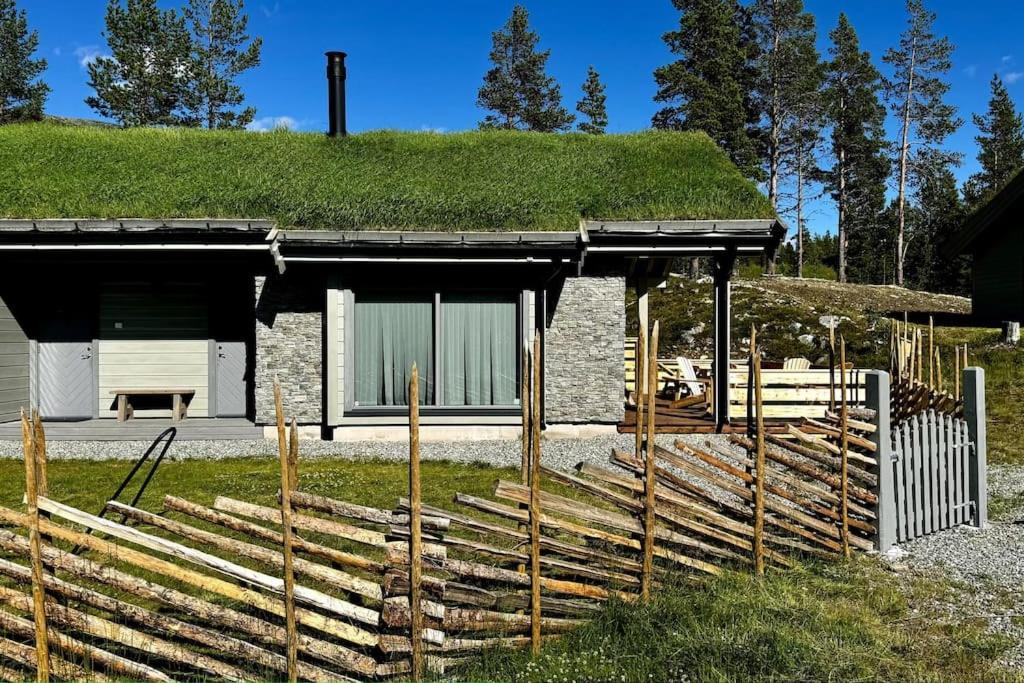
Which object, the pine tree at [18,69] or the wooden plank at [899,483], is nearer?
the wooden plank at [899,483]

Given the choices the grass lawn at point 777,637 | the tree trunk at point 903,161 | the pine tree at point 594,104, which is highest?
the pine tree at point 594,104

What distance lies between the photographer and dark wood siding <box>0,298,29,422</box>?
10195 millimetres

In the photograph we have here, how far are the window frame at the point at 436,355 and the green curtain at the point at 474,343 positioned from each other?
0.25 feet

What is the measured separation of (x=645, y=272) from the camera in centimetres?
1286

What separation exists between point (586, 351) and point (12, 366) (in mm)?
8804

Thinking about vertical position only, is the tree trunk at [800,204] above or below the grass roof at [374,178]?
above

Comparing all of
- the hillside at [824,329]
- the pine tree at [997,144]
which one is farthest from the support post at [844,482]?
the pine tree at [997,144]

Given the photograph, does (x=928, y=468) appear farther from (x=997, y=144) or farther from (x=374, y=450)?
(x=997, y=144)

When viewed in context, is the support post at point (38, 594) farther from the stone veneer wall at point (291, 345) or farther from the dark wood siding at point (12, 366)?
the dark wood siding at point (12, 366)

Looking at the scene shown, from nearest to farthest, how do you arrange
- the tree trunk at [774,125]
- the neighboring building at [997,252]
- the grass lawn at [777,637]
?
1. the grass lawn at [777,637]
2. the neighboring building at [997,252]
3. the tree trunk at [774,125]

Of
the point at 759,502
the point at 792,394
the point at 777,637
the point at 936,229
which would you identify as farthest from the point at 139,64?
the point at 936,229

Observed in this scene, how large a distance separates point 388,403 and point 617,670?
7.11 meters

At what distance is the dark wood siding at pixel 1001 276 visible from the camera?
20047mm

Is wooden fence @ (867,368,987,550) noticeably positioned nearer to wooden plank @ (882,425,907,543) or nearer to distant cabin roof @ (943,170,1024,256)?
wooden plank @ (882,425,907,543)
